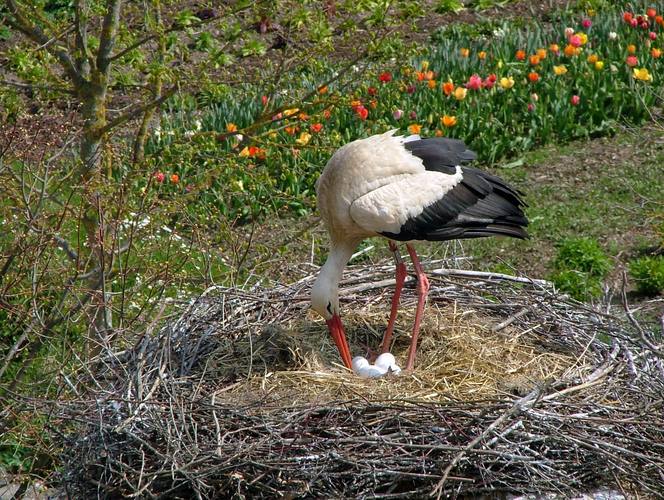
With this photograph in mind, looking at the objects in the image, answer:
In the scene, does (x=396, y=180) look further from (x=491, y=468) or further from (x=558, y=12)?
(x=558, y=12)

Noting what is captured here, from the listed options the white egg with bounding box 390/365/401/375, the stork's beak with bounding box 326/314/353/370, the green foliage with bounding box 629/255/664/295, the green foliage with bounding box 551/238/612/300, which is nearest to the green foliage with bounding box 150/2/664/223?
the green foliage with bounding box 551/238/612/300

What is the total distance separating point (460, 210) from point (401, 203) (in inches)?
13.9

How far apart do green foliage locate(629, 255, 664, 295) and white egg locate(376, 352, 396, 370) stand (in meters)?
2.65

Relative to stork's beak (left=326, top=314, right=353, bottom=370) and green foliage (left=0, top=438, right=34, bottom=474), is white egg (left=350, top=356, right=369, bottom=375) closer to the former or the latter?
stork's beak (left=326, top=314, right=353, bottom=370)

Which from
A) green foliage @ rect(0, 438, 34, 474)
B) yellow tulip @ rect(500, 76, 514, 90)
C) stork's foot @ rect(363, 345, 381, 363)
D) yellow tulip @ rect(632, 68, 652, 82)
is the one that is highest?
yellow tulip @ rect(500, 76, 514, 90)

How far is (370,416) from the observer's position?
15.7 ft

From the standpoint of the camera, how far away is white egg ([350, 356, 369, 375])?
555cm

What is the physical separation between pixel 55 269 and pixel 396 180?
2248mm

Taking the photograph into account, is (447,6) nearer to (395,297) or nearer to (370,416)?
(395,297)

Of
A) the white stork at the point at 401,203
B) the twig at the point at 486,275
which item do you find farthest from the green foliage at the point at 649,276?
the white stork at the point at 401,203

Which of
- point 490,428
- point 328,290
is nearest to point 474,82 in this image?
point 328,290

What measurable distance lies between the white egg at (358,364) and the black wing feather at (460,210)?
0.66m

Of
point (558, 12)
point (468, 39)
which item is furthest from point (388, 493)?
point (558, 12)

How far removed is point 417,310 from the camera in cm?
591
